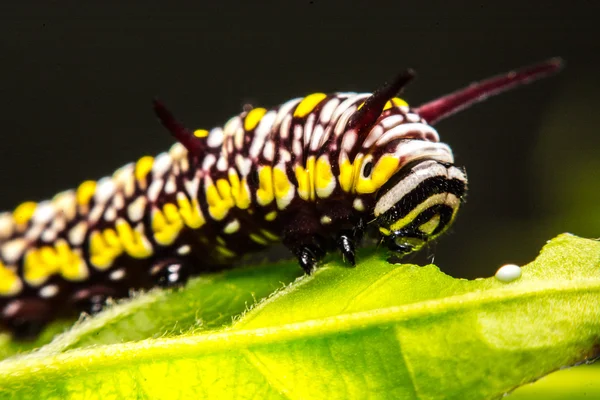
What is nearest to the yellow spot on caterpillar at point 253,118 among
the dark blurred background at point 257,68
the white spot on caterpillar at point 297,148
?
the white spot on caterpillar at point 297,148

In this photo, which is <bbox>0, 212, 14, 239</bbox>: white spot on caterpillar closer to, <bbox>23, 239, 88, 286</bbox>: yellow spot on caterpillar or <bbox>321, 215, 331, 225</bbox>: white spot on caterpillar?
<bbox>23, 239, 88, 286</bbox>: yellow spot on caterpillar

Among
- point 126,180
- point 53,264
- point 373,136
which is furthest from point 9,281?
point 373,136

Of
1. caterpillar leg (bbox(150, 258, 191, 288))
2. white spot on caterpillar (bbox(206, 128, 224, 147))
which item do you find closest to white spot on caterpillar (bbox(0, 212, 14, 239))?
caterpillar leg (bbox(150, 258, 191, 288))

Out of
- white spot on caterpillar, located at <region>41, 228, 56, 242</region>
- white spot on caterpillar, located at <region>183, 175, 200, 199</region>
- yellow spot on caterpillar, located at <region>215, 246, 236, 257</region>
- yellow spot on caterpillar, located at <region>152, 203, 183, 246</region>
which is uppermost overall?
white spot on caterpillar, located at <region>183, 175, 200, 199</region>

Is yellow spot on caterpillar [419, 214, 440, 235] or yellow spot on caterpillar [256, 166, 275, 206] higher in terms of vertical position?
yellow spot on caterpillar [256, 166, 275, 206]

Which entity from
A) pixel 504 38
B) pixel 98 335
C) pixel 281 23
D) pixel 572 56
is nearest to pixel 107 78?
pixel 281 23

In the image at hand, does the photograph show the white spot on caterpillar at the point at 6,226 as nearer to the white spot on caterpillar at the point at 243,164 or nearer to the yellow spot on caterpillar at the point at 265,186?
the white spot on caterpillar at the point at 243,164
